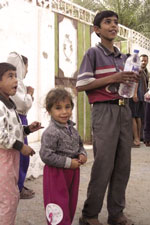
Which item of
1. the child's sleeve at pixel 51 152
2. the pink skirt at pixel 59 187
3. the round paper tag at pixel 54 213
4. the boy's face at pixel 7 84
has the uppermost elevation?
the boy's face at pixel 7 84

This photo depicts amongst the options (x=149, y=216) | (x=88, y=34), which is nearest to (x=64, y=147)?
(x=149, y=216)

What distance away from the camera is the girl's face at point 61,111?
8.13 ft

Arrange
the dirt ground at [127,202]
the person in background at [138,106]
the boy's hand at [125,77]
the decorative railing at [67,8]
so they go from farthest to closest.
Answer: the person in background at [138,106]
the decorative railing at [67,8]
the dirt ground at [127,202]
the boy's hand at [125,77]

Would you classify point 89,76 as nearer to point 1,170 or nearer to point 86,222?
point 1,170

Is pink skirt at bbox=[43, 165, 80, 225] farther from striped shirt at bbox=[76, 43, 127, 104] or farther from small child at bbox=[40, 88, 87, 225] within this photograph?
striped shirt at bbox=[76, 43, 127, 104]

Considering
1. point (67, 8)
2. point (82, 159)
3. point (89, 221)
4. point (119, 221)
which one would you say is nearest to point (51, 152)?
point (82, 159)

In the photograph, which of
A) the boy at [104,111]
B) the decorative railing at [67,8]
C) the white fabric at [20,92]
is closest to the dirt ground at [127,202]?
the boy at [104,111]

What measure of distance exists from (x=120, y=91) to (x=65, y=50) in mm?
3907

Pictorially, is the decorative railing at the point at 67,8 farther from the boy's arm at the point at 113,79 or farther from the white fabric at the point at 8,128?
the white fabric at the point at 8,128

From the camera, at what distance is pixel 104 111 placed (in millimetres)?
2814

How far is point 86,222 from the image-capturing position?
2.93 m

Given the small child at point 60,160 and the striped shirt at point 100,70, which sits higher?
the striped shirt at point 100,70

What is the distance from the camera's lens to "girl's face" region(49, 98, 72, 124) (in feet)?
8.13

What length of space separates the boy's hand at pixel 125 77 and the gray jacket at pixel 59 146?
1.83 feet
